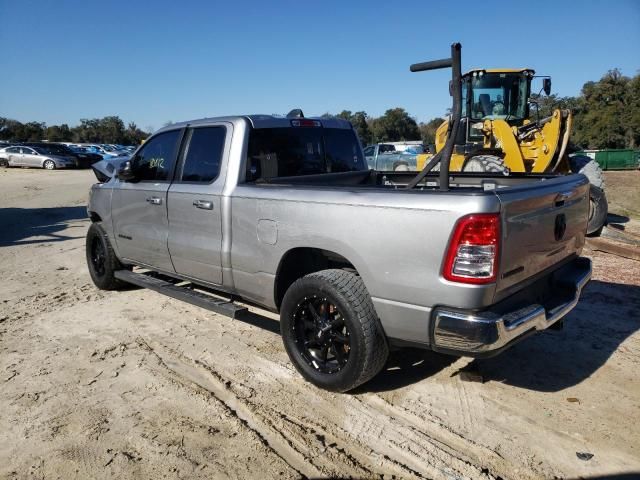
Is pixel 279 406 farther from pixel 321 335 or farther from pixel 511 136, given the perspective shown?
pixel 511 136

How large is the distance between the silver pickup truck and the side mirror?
0.02 metres

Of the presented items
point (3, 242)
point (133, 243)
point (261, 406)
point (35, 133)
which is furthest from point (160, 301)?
point (35, 133)

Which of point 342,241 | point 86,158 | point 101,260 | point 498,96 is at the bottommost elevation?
point 101,260

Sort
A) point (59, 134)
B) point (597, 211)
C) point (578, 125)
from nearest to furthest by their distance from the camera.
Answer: point (597, 211), point (578, 125), point (59, 134)

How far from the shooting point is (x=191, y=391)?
3.56 meters

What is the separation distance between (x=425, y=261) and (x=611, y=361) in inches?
86.7

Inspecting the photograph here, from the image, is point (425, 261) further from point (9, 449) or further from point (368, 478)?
point (9, 449)

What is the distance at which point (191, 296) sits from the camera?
14.7 ft

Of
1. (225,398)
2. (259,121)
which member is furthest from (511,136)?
(225,398)

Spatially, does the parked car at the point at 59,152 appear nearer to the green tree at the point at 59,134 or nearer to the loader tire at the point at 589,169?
the loader tire at the point at 589,169

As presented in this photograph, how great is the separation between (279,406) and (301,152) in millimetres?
2239

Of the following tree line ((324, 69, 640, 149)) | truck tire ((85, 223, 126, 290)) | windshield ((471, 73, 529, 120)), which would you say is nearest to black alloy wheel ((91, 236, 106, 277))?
truck tire ((85, 223, 126, 290))

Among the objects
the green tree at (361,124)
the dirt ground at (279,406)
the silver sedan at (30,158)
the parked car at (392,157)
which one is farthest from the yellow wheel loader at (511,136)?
the green tree at (361,124)

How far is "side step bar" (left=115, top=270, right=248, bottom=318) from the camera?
409 centimetres
